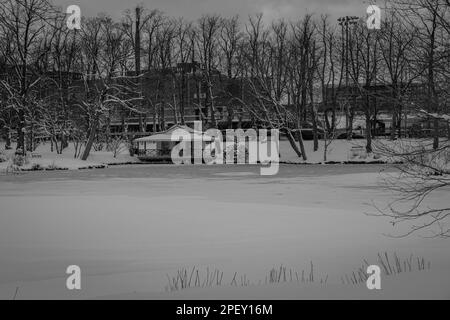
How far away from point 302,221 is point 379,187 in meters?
9.89

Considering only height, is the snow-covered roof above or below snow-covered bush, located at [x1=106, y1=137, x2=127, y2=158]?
above

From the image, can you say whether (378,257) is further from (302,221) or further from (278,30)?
(278,30)

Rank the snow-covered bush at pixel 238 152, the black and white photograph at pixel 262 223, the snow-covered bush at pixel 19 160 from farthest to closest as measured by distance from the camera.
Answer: the snow-covered bush at pixel 238 152, the snow-covered bush at pixel 19 160, the black and white photograph at pixel 262 223

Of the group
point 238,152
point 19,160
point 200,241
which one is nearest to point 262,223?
point 200,241

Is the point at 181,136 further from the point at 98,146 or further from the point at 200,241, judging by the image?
the point at 200,241

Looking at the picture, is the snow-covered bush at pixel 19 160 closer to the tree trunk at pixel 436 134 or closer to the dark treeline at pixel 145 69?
the dark treeline at pixel 145 69

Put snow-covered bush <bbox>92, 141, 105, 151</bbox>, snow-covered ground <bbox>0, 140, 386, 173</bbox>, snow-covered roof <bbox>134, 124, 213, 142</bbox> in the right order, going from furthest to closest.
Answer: snow-covered bush <bbox>92, 141, 105, 151</bbox>, snow-covered roof <bbox>134, 124, 213, 142</bbox>, snow-covered ground <bbox>0, 140, 386, 173</bbox>

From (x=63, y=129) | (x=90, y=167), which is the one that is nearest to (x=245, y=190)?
(x=90, y=167)

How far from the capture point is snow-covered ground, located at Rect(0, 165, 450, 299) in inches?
336

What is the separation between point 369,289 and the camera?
7.73 meters

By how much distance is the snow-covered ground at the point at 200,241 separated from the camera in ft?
28.0

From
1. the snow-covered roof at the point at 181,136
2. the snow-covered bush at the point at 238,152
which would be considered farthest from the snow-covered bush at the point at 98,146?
the snow-covered bush at the point at 238,152

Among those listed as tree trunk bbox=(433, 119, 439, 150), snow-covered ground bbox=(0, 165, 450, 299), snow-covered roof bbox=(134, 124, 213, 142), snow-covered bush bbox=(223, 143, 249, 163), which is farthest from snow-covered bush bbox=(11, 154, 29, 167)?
tree trunk bbox=(433, 119, 439, 150)

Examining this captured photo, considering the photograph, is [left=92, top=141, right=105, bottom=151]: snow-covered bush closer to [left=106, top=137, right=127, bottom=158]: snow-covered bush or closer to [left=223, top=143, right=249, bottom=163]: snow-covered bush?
[left=106, top=137, right=127, bottom=158]: snow-covered bush
